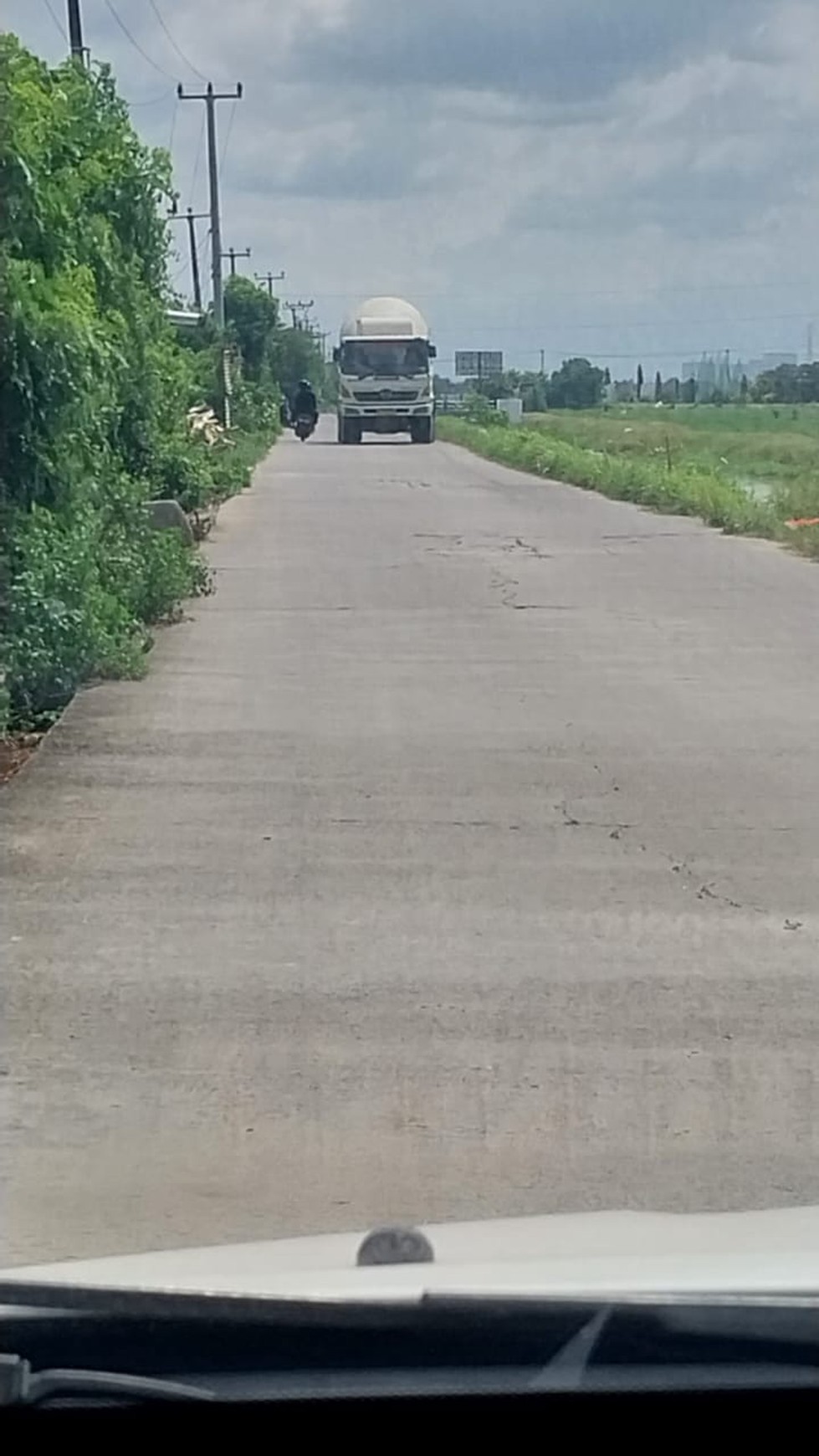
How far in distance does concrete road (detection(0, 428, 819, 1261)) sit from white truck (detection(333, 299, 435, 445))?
138ft

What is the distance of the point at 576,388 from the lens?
130500 millimetres

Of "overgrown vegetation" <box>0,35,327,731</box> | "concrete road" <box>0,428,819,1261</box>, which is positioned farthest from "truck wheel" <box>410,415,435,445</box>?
"concrete road" <box>0,428,819,1261</box>

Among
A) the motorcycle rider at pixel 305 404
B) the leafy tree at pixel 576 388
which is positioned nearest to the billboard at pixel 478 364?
the leafy tree at pixel 576 388

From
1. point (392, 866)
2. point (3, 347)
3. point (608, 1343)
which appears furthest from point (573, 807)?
point (608, 1343)

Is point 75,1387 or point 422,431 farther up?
point 75,1387

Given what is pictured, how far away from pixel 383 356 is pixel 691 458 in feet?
30.2

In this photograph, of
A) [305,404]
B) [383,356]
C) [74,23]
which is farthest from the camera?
[305,404]

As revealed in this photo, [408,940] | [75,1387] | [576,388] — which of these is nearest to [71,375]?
[408,940]

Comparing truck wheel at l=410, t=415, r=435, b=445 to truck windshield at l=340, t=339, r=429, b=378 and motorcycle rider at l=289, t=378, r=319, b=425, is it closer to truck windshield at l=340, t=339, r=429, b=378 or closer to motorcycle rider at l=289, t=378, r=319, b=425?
truck windshield at l=340, t=339, r=429, b=378

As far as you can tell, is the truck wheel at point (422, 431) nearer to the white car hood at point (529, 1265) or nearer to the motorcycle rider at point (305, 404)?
the motorcycle rider at point (305, 404)

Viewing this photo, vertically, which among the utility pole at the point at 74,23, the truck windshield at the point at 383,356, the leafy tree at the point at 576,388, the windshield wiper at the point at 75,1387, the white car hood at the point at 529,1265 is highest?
the utility pole at the point at 74,23

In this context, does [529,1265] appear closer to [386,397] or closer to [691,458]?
[691,458]

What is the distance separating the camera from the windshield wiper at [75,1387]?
10.1 feet

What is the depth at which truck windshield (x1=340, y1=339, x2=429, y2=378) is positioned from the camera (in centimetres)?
5788
